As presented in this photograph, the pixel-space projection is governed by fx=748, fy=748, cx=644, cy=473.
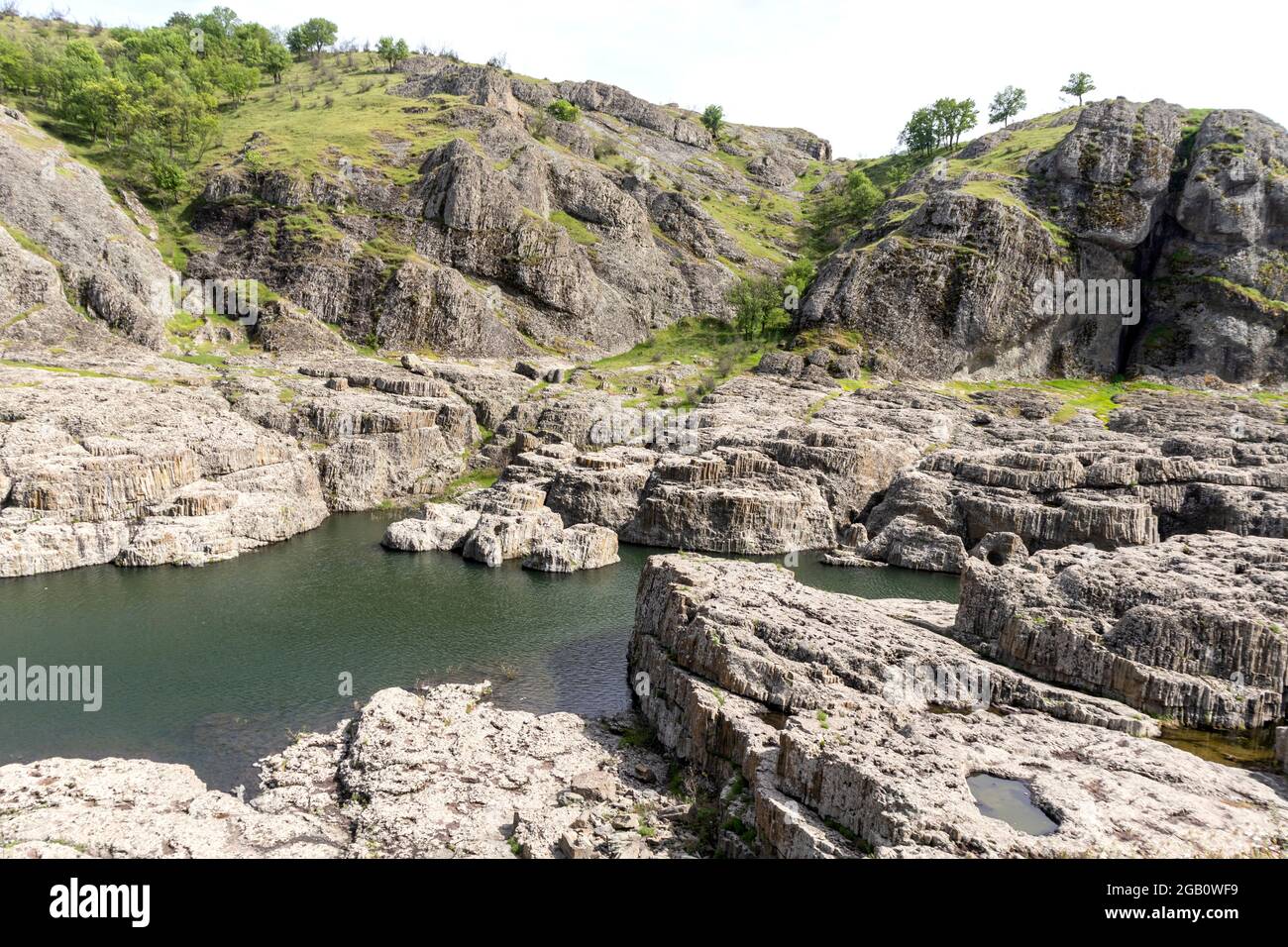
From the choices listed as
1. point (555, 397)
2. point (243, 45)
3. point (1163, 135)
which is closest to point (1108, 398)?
point (1163, 135)

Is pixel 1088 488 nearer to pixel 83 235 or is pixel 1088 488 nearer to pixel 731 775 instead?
pixel 731 775

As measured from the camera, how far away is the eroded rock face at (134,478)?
53969 mm

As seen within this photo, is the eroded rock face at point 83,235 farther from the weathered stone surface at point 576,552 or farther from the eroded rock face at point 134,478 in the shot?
the weathered stone surface at point 576,552

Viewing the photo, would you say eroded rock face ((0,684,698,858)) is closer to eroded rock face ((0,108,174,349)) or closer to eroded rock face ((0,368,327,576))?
eroded rock face ((0,368,327,576))

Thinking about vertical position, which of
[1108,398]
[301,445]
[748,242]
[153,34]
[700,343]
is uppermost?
[153,34]

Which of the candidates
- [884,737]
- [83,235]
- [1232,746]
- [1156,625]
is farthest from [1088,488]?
[83,235]

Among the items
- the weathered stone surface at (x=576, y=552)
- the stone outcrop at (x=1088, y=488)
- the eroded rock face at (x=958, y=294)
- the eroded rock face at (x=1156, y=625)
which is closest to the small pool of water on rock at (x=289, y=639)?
the weathered stone surface at (x=576, y=552)

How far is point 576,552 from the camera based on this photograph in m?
60.8

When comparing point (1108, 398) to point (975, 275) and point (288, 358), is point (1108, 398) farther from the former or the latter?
point (288, 358)

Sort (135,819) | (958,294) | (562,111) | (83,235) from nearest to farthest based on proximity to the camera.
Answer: (135,819) < (83,235) < (958,294) < (562,111)

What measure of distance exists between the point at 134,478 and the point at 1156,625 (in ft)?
219

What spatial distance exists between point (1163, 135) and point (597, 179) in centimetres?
9398

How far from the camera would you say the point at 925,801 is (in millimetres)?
19562

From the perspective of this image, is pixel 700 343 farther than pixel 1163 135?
Yes
